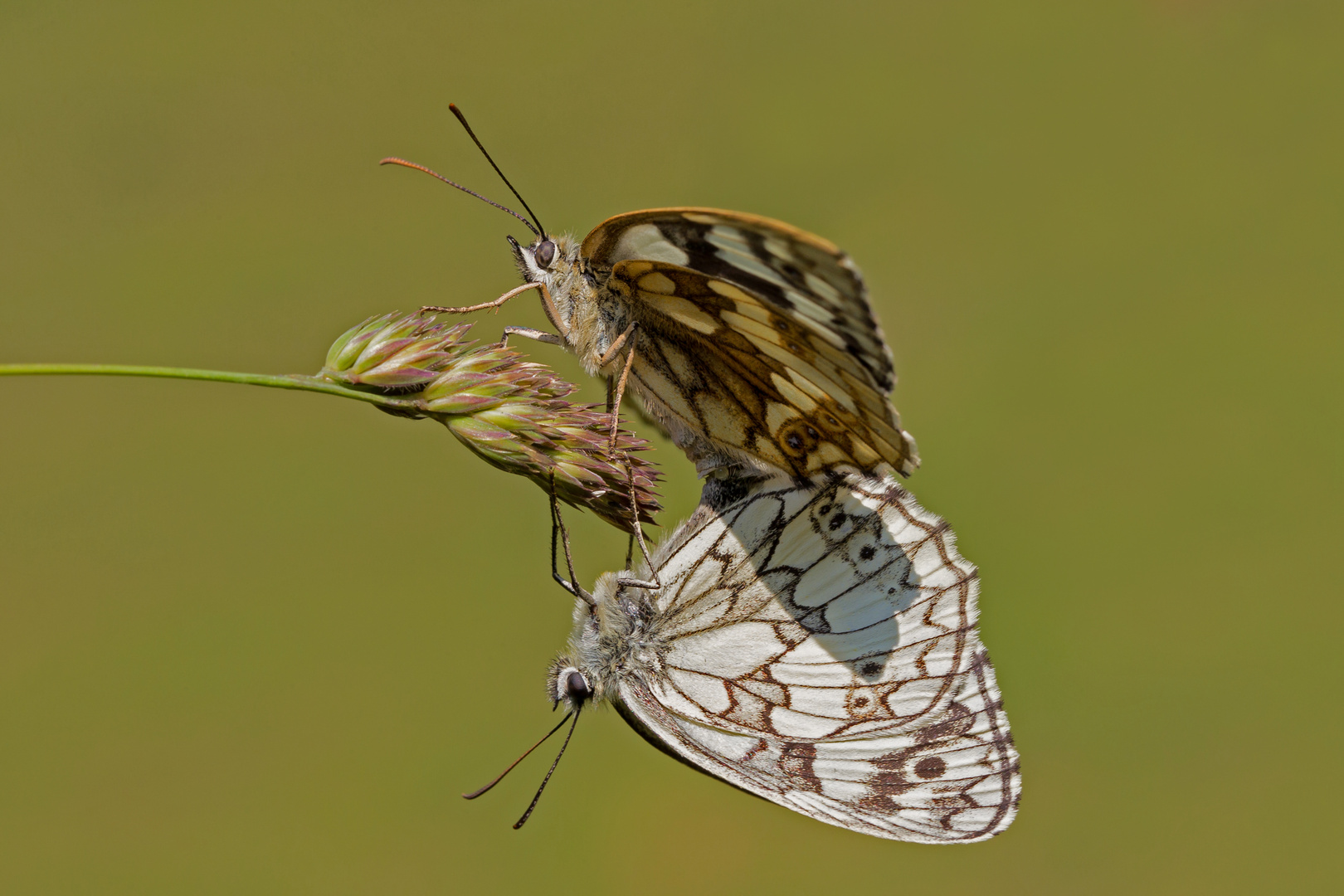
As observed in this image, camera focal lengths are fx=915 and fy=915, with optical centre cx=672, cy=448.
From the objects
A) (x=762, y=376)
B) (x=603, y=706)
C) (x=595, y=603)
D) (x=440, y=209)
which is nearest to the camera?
(x=762, y=376)

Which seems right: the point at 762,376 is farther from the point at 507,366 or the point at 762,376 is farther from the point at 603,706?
the point at 603,706

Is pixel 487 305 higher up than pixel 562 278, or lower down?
lower down

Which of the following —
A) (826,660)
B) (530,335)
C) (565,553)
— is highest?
(530,335)

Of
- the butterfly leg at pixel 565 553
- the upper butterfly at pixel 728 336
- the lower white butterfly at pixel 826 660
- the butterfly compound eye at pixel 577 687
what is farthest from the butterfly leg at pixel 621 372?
the butterfly compound eye at pixel 577 687

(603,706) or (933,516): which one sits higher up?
(933,516)

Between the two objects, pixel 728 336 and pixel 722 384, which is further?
pixel 722 384

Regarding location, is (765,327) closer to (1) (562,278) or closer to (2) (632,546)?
(1) (562,278)

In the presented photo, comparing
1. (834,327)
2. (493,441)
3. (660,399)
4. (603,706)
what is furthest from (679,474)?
(834,327)

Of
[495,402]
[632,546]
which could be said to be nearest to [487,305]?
[495,402]
